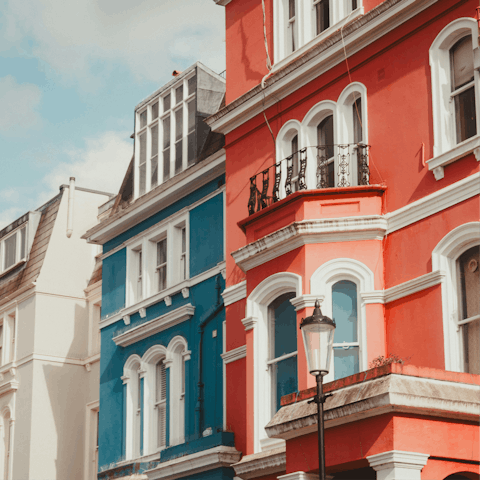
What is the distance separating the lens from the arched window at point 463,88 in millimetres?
15055

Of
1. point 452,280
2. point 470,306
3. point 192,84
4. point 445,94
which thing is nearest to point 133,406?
point 192,84

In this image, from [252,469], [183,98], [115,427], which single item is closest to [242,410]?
[252,469]

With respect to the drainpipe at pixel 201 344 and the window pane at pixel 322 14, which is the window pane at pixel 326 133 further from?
the drainpipe at pixel 201 344

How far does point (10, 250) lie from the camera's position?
3172cm

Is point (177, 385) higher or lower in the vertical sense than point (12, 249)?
lower

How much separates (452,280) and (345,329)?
2.11 m

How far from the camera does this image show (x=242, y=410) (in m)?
18.2

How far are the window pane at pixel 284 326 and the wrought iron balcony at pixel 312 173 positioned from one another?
190 centimetres

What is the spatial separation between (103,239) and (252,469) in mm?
10120

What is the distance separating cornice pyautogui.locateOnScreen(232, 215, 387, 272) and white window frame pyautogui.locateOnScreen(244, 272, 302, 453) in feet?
1.67

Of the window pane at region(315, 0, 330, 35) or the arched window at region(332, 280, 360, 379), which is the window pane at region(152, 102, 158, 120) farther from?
the arched window at region(332, 280, 360, 379)

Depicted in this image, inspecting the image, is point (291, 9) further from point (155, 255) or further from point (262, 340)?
point (155, 255)

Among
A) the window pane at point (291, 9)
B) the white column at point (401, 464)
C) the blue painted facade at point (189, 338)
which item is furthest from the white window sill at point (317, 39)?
the white column at point (401, 464)

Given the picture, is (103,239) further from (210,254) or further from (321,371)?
(321,371)
